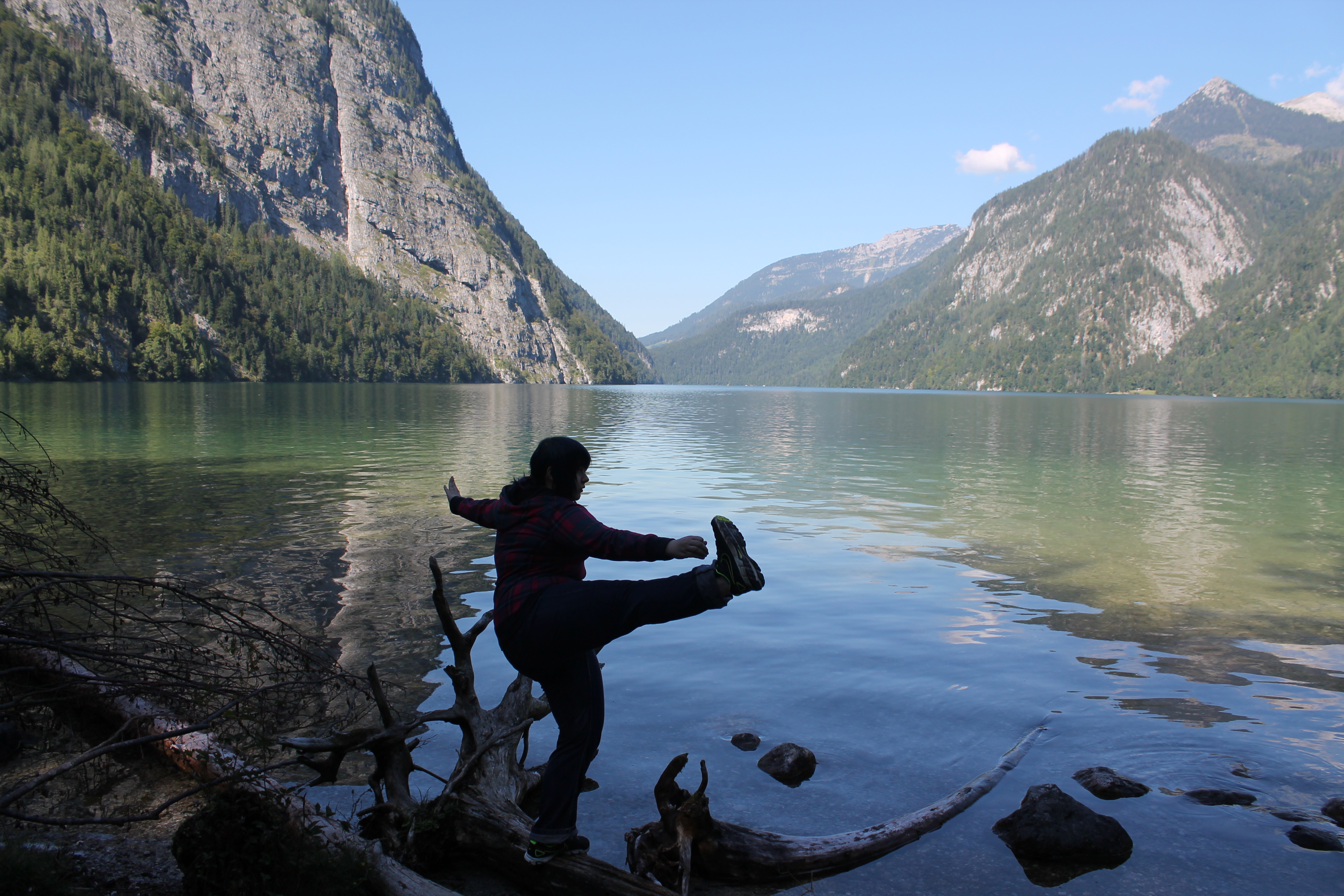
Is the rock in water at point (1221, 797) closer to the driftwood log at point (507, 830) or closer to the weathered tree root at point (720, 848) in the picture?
the driftwood log at point (507, 830)

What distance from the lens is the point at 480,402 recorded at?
94000mm

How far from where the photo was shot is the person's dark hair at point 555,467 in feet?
15.4

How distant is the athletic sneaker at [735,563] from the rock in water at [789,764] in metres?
3.87

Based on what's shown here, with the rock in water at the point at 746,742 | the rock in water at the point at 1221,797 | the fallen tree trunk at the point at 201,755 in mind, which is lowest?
the rock in water at the point at 746,742

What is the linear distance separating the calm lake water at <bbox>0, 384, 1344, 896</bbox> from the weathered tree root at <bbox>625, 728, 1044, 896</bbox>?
0.19 meters

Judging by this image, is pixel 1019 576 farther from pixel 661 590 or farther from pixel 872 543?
pixel 661 590

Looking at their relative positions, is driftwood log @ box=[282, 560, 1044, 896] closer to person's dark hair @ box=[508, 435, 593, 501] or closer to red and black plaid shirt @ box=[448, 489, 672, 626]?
red and black plaid shirt @ box=[448, 489, 672, 626]

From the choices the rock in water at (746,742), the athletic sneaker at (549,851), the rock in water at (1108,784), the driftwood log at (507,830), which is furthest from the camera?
the rock in water at (746,742)

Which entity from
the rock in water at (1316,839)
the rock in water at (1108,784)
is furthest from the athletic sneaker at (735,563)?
the rock in water at (1316,839)

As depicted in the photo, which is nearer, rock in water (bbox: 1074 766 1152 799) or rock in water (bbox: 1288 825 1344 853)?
rock in water (bbox: 1288 825 1344 853)

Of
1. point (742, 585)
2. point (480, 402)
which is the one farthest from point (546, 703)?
point (480, 402)

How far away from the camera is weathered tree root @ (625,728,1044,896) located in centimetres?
514

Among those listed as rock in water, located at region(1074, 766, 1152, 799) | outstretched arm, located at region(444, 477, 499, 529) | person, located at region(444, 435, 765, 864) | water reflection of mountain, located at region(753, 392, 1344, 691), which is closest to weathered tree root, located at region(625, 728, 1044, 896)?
person, located at region(444, 435, 765, 864)

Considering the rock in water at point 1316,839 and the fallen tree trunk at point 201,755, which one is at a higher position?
the fallen tree trunk at point 201,755
